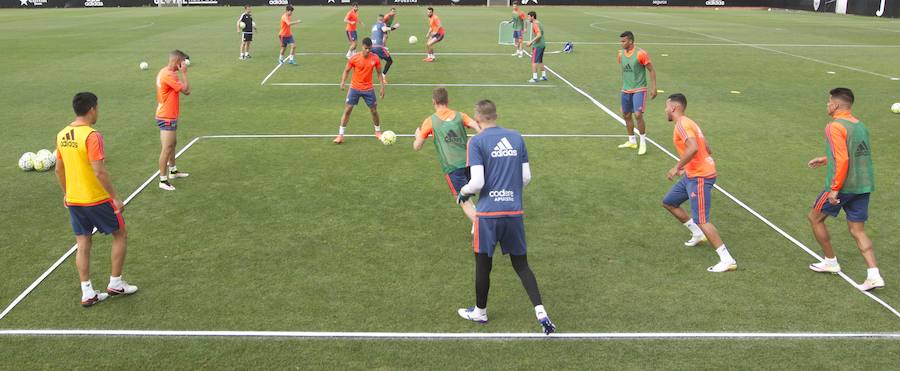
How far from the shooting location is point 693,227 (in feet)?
29.5

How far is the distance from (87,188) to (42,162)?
6.16 m

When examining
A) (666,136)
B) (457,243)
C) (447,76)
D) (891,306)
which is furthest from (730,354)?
(447,76)

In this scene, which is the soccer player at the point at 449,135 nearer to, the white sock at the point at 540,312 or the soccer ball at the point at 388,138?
the white sock at the point at 540,312

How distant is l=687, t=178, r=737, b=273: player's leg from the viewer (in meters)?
8.17

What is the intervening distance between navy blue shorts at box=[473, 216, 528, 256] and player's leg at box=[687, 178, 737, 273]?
2.84 metres

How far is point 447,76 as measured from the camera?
22594 mm

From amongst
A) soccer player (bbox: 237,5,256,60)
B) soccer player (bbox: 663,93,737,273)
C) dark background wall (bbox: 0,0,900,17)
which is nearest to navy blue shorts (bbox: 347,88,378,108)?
soccer player (bbox: 663,93,737,273)

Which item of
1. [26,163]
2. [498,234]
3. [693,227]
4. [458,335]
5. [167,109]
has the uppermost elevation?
[167,109]

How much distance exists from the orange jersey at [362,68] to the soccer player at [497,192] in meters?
7.64

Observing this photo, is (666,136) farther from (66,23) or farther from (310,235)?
(66,23)

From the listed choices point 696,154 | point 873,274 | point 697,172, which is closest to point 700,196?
point 697,172

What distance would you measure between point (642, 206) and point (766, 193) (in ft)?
7.58

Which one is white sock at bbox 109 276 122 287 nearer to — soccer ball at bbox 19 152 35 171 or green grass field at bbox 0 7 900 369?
green grass field at bbox 0 7 900 369

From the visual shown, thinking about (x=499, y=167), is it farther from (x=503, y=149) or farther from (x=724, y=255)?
(x=724, y=255)
